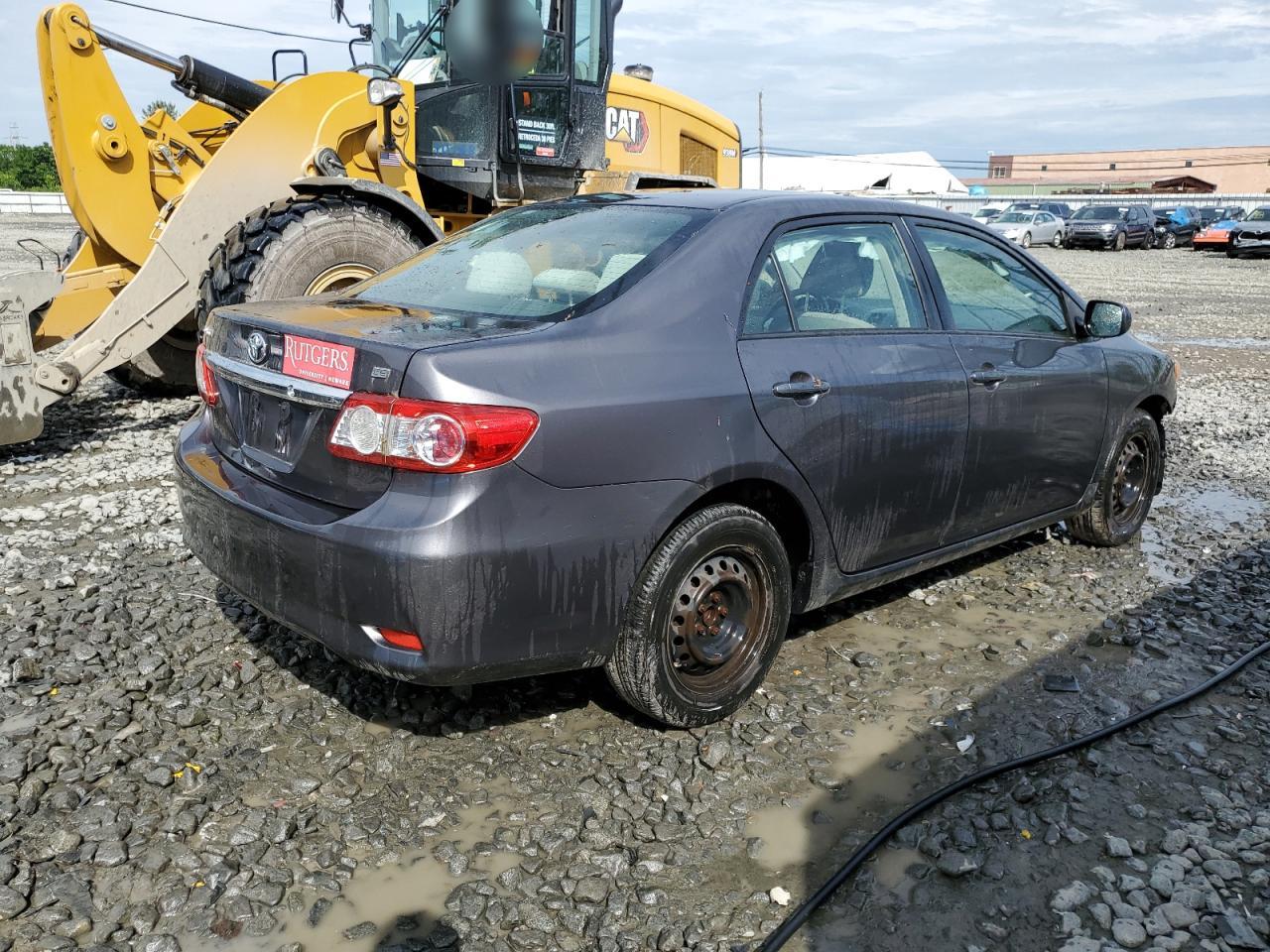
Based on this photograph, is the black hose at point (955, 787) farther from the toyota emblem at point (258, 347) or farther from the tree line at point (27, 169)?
the tree line at point (27, 169)

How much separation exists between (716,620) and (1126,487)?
3.03m

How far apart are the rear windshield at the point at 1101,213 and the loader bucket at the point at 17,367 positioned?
33.9 meters

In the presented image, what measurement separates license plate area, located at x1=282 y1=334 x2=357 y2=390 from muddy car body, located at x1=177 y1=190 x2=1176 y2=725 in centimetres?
2

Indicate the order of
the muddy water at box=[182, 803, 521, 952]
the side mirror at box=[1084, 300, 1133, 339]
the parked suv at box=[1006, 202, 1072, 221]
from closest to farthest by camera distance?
the muddy water at box=[182, 803, 521, 952] < the side mirror at box=[1084, 300, 1133, 339] < the parked suv at box=[1006, 202, 1072, 221]

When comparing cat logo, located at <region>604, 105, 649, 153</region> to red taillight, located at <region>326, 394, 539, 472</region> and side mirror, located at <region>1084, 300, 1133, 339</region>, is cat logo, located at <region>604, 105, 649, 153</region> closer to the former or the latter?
side mirror, located at <region>1084, 300, 1133, 339</region>

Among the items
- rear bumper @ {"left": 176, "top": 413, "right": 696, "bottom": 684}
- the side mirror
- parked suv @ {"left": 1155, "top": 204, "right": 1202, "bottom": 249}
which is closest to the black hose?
rear bumper @ {"left": 176, "top": 413, "right": 696, "bottom": 684}

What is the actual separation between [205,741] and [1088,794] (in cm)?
272

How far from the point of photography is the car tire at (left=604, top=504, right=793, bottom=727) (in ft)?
10.3

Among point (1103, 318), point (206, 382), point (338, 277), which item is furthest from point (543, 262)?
point (338, 277)

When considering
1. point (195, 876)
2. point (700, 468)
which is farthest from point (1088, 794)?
point (195, 876)

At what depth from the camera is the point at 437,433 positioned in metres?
2.72

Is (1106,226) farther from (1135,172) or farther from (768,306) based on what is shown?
(1135,172)

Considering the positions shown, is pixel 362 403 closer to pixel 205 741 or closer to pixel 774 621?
pixel 205 741

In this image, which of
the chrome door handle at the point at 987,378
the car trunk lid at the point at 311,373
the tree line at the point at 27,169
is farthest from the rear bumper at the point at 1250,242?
the tree line at the point at 27,169
